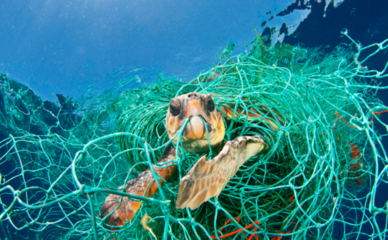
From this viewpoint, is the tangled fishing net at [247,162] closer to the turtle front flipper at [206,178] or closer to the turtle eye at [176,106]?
the turtle front flipper at [206,178]

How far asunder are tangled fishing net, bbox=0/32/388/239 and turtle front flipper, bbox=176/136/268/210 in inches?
2.9

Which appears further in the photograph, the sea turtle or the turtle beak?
the turtle beak

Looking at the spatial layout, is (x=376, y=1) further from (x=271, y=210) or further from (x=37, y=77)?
(x=37, y=77)

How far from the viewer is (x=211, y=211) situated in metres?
1.49

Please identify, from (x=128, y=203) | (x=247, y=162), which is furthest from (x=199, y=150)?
(x=128, y=203)

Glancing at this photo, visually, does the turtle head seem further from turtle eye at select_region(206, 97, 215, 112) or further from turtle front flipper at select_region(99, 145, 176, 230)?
turtle front flipper at select_region(99, 145, 176, 230)

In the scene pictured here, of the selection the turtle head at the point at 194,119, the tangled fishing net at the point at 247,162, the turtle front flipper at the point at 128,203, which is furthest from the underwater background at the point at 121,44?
the turtle head at the point at 194,119

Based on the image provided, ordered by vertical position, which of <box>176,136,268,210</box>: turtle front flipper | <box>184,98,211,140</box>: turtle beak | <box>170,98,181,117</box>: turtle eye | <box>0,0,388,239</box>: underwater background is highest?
<box>0,0,388,239</box>: underwater background

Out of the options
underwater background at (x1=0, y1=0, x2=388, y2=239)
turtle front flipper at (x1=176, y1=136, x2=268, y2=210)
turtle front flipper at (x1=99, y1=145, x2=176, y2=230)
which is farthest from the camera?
underwater background at (x1=0, y1=0, x2=388, y2=239)

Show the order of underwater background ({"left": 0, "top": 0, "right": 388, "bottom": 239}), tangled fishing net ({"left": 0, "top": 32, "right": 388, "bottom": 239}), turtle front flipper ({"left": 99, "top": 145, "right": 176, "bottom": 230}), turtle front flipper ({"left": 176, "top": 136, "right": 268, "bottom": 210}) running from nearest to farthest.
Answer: turtle front flipper ({"left": 176, "top": 136, "right": 268, "bottom": 210}) < tangled fishing net ({"left": 0, "top": 32, "right": 388, "bottom": 239}) < turtle front flipper ({"left": 99, "top": 145, "right": 176, "bottom": 230}) < underwater background ({"left": 0, "top": 0, "right": 388, "bottom": 239})

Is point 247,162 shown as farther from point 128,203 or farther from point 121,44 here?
point 121,44

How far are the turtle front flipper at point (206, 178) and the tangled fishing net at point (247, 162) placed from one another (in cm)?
7

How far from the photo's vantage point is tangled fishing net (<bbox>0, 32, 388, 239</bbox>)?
938 mm

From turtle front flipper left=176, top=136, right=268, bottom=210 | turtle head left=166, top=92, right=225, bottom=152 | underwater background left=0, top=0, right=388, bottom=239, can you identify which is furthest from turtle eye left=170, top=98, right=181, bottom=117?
underwater background left=0, top=0, right=388, bottom=239
